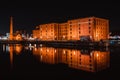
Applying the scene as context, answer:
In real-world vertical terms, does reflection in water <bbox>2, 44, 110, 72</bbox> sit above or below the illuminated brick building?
below

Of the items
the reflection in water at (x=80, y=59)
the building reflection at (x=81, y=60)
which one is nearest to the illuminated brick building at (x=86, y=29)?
the reflection in water at (x=80, y=59)

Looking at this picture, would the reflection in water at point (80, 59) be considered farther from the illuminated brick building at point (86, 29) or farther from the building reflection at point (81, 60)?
the illuminated brick building at point (86, 29)

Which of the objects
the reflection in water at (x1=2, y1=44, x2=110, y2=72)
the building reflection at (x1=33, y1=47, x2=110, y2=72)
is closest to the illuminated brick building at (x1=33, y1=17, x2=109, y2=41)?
the reflection in water at (x1=2, y1=44, x2=110, y2=72)

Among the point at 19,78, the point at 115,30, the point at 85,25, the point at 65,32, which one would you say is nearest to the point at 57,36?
the point at 65,32

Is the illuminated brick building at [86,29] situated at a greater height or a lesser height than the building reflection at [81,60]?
greater

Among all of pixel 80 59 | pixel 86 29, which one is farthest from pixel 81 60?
pixel 86 29

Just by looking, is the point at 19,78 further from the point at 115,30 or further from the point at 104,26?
the point at 115,30

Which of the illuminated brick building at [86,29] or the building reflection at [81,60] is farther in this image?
the illuminated brick building at [86,29]

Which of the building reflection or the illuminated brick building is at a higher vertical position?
the illuminated brick building

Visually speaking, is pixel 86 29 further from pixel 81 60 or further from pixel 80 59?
pixel 81 60

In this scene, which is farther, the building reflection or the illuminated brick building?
the illuminated brick building

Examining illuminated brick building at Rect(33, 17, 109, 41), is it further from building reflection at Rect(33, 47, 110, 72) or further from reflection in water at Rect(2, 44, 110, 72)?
building reflection at Rect(33, 47, 110, 72)

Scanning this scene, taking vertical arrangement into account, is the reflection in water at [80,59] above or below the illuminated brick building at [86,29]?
below

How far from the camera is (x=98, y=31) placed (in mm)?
81250
